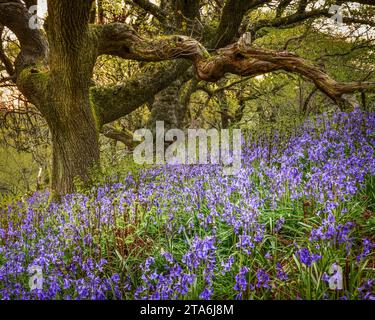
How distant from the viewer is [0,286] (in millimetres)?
3436

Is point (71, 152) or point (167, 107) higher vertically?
point (167, 107)

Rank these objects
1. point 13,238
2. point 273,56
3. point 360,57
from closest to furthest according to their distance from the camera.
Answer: point 13,238, point 273,56, point 360,57

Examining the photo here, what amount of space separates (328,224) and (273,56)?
12.8 ft

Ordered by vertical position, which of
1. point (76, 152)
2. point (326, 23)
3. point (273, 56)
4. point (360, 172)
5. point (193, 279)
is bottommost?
point (193, 279)

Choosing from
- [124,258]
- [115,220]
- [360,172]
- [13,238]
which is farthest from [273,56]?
[13,238]

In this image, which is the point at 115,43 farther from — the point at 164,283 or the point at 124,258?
the point at 164,283

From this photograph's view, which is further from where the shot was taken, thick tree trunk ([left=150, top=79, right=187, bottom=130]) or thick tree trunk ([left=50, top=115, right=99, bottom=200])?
thick tree trunk ([left=150, top=79, right=187, bottom=130])

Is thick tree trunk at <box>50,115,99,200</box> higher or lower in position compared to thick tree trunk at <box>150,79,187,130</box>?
lower

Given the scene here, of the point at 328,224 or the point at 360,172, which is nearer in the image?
the point at 328,224

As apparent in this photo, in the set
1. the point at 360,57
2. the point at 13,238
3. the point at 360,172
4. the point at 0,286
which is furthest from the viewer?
the point at 360,57

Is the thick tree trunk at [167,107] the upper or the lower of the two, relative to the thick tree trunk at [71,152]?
upper

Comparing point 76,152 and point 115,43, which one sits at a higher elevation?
point 115,43

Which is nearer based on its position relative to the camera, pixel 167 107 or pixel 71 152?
pixel 71 152

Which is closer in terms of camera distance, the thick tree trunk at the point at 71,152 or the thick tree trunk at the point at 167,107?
the thick tree trunk at the point at 71,152
